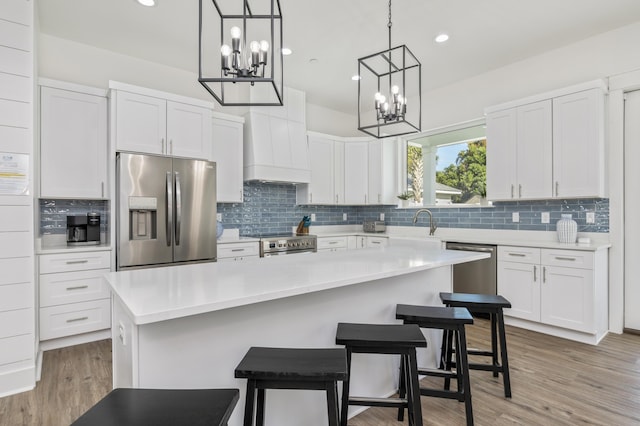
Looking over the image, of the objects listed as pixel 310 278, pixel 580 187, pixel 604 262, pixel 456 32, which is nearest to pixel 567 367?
pixel 604 262

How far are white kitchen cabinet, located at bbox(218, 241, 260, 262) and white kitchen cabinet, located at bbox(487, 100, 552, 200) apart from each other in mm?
2975

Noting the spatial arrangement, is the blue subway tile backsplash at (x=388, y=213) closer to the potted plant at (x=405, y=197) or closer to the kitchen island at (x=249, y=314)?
the potted plant at (x=405, y=197)

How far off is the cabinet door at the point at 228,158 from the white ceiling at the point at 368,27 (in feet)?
2.87

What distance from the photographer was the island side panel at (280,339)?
4.50ft

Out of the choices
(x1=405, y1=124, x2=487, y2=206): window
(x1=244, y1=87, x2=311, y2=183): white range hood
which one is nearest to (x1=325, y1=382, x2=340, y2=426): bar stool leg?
(x1=244, y1=87, x2=311, y2=183): white range hood

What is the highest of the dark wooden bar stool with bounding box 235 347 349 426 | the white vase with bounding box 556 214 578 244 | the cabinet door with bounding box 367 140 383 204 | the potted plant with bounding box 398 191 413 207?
the cabinet door with bounding box 367 140 383 204

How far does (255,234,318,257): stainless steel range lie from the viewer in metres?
4.31

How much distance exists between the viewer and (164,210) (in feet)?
11.4

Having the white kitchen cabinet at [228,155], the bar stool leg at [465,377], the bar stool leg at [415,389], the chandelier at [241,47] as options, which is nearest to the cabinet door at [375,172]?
the chandelier at [241,47]

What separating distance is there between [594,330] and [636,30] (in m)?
2.92

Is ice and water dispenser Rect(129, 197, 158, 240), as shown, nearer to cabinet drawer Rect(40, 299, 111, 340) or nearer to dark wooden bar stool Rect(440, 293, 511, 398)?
cabinet drawer Rect(40, 299, 111, 340)

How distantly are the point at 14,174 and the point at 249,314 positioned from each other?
2.07m

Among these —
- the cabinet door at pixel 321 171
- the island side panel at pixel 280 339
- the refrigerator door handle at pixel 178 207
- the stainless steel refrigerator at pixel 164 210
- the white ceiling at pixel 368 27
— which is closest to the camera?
the island side panel at pixel 280 339

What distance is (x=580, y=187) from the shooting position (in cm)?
342
